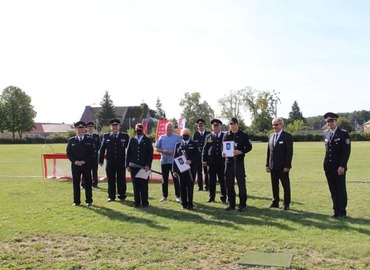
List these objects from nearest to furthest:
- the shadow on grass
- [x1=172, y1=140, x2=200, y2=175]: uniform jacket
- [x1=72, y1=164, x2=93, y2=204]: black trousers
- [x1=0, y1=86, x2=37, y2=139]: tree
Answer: the shadow on grass
[x1=172, y1=140, x2=200, y2=175]: uniform jacket
[x1=72, y1=164, x2=93, y2=204]: black trousers
[x1=0, y1=86, x2=37, y2=139]: tree

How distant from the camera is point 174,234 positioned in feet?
22.3

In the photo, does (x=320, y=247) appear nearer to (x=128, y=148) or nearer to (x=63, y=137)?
(x=128, y=148)

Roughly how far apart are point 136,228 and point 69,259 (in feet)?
5.93

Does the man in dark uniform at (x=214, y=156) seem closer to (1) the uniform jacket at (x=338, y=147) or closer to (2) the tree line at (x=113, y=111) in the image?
(1) the uniform jacket at (x=338, y=147)

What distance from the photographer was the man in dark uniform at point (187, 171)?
360 inches

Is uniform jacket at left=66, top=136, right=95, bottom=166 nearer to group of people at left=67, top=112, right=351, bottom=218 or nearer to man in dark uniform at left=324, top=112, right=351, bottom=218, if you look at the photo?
group of people at left=67, top=112, right=351, bottom=218

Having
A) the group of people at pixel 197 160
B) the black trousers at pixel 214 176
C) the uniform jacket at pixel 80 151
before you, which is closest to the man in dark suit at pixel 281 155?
the group of people at pixel 197 160

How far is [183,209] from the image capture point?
9.04m

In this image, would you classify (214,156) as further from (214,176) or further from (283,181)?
(283,181)

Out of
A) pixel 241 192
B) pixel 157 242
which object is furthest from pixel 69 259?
pixel 241 192

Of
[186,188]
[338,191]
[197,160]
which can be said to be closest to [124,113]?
[197,160]

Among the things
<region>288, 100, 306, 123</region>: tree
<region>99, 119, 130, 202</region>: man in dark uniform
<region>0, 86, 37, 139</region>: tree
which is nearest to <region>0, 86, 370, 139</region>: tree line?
<region>0, 86, 37, 139</region>: tree

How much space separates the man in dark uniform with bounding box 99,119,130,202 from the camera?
33.9 ft

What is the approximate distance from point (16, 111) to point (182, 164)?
88.3 metres
